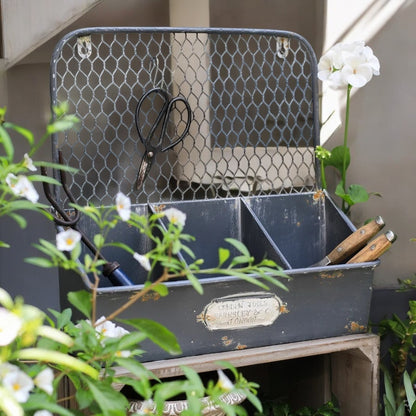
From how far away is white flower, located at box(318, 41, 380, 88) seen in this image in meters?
1.91

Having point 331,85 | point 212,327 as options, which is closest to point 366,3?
point 331,85

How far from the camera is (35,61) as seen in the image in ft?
9.60

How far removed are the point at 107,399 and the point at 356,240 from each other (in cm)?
111

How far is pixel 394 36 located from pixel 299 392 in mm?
1234

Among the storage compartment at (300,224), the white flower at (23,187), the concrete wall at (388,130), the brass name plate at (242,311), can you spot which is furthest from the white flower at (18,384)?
the concrete wall at (388,130)

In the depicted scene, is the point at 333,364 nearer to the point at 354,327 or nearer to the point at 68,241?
the point at 354,327

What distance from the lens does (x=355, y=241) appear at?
1803 mm

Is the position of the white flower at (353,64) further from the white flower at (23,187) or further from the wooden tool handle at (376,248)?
the white flower at (23,187)

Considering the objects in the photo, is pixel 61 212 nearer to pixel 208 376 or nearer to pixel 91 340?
pixel 208 376

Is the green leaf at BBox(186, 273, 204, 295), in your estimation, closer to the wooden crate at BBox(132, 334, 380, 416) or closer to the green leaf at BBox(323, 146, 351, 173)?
the wooden crate at BBox(132, 334, 380, 416)

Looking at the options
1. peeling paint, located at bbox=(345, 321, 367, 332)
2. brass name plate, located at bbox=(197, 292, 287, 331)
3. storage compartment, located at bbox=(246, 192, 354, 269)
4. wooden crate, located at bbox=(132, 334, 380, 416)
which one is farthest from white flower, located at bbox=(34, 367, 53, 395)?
storage compartment, located at bbox=(246, 192, 354, 269)

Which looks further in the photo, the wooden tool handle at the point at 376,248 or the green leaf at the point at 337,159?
the green leaf at the point at 337,159

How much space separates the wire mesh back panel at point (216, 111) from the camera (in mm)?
1994

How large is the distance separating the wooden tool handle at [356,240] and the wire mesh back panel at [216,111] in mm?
340
